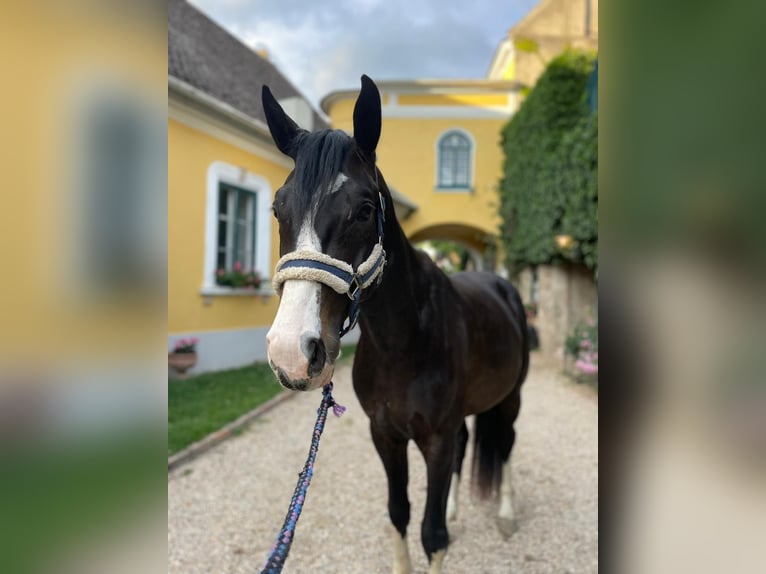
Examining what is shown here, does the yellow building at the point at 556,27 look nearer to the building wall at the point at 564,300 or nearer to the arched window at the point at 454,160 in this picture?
the arched window at the point at 454,160

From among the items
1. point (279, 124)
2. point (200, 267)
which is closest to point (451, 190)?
point (200, 267)

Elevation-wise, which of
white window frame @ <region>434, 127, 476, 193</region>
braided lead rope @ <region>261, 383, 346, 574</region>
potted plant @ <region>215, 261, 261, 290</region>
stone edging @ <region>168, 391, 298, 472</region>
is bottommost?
stone edging @ <region>168, 391, 298, 472</region>

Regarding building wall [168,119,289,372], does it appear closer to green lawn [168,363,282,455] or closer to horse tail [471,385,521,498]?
green lawn [168,363,282,455]

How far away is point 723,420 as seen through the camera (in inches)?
20.6

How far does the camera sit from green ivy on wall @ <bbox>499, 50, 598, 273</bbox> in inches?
301

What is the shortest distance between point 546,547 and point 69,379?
299 cm

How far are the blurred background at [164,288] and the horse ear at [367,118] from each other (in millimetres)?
859

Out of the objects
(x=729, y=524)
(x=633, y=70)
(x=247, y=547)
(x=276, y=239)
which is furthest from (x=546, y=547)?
(x=276, y=239)

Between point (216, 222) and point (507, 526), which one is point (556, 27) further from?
point (507, 526)

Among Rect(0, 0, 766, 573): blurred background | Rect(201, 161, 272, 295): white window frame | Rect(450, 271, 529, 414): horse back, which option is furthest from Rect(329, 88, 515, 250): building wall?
Rect(0, 0, 766, 573): blurred background

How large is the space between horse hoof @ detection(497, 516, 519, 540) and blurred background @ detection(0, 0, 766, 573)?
8.37 feet

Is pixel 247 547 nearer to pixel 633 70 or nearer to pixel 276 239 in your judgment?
pixel 633 70

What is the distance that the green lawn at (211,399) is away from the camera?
453cm

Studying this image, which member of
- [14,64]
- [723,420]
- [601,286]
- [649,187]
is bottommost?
[723,420]
